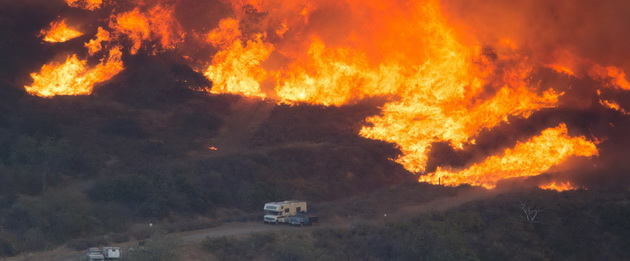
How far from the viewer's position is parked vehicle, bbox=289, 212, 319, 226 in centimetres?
4197

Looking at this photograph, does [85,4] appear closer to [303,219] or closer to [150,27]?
[150,27]

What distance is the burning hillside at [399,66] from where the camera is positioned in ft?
167

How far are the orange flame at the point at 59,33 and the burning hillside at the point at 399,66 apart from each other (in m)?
0.12

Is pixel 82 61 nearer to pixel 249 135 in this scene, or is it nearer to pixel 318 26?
pixel 249 135

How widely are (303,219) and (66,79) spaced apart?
91.3ft

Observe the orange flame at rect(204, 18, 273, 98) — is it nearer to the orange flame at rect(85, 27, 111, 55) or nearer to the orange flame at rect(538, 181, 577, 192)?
the orange flame at rect(85, 27, 111, 55)

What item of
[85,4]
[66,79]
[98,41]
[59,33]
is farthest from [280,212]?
[85,4]

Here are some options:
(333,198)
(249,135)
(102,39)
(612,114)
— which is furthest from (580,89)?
(102,39)

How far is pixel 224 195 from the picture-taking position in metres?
50.2

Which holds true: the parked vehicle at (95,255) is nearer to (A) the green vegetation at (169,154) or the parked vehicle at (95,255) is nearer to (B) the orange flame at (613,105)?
(A) the green vegetation at (169,154)

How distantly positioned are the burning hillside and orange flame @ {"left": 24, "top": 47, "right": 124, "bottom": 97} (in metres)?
0.09

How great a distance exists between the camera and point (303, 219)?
41969 mm

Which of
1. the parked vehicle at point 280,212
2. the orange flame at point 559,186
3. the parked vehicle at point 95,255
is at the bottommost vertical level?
the parked vehicle at point 95,255

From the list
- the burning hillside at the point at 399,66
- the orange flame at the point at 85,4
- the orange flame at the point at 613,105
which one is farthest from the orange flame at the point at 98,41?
the orange flame at the point at 613,105
